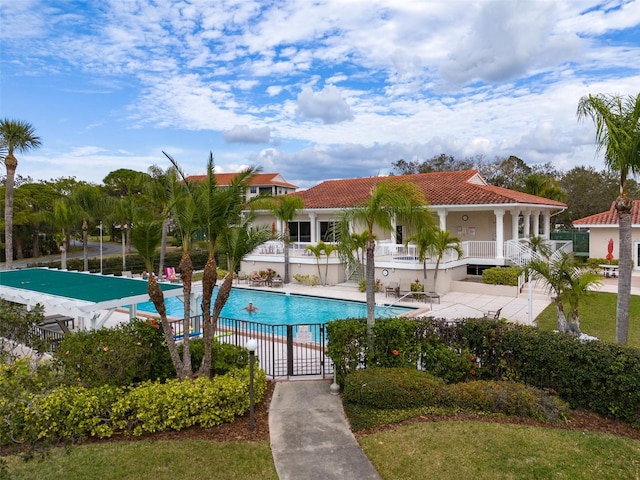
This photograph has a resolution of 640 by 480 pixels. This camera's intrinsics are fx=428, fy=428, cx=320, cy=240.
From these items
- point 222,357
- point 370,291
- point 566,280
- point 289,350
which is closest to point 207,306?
point 222,357

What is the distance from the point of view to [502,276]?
67.3 ft

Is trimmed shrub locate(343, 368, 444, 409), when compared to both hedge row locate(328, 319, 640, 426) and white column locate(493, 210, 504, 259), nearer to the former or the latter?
hedge row locate(328, 319, 640, 426)

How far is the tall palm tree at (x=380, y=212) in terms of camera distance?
31.4ft

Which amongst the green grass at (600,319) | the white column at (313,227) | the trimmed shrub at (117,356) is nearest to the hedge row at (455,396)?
the trimmed shrub at (117,356)

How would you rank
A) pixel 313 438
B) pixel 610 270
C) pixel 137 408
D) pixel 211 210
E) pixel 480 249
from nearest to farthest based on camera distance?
pixel 313 438
pixel 137 408
pixel 211 210
pixel 480 249
pixel 610 270

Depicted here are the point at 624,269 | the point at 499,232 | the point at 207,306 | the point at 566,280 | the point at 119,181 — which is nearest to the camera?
the point at 207,306

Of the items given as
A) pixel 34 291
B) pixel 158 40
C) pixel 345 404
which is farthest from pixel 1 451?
pixel 158 40

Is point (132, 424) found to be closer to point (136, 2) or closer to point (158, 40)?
point (136, 2)

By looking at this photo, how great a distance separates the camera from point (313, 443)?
23.0 feet

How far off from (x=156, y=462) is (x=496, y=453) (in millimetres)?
5103

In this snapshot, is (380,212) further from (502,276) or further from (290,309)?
(502,276)

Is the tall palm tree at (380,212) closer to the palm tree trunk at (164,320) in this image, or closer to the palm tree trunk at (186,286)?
the palm tree trunk at (186,286)

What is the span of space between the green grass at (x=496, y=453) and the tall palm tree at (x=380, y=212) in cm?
261

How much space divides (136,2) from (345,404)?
12.7m
